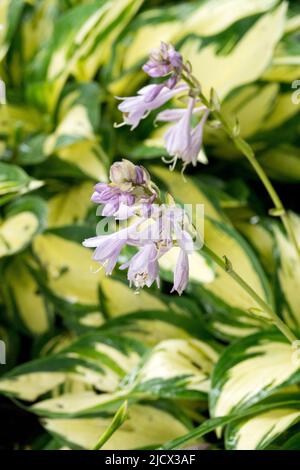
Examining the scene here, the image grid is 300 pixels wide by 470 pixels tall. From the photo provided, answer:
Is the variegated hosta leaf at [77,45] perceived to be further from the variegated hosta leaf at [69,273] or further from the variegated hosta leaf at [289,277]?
the variegated hosta leaf at [289,277]

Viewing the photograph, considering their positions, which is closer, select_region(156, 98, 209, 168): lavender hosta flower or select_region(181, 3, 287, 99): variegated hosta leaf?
select_region(156, 98, 209, 168): lavender hosta flower

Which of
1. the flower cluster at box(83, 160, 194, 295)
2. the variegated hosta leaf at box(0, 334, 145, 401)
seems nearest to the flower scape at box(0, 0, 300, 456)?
the variegated hosta leaf at box(0, 334, 145, 401)

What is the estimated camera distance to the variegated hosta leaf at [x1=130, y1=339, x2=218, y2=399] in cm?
75

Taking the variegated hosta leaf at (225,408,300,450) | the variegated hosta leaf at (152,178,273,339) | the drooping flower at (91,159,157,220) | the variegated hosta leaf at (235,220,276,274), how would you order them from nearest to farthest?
the drooping flower at (91,159,157,220) → the variegated hosta leaf at (225,408,300,450) → the variegated hosta leaf at (152,178,273,339) → the variegated hosta leaf at (235,220,276,274)

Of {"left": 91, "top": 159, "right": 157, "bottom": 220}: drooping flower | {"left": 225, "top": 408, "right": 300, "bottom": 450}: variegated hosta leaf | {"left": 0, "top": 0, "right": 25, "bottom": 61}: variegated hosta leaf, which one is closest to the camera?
{"left": 91, "top": 159, "right": 157, "bottom": 220}: drooping flower

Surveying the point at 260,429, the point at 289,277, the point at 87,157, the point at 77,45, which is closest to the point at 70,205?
the point at 87,157

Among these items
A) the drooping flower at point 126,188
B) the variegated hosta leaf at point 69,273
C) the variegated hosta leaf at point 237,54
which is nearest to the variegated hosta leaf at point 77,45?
the variegated hosta leaf at point 237,54

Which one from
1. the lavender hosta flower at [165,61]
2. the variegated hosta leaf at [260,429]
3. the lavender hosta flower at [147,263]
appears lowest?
the variegated hosta leaf at [260,429]

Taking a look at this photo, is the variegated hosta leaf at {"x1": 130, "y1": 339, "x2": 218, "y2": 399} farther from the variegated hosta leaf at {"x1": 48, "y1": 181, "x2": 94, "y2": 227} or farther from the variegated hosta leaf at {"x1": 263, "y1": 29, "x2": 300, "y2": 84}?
the variegated hosta leaf at {"x1": 263, "y1": 29, "x2": 300, "y2": 84}

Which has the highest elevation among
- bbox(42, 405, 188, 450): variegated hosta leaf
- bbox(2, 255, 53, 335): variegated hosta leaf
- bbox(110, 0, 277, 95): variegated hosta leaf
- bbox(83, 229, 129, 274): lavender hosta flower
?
bbox(110, 0, 277, 95): variegated hosta leaf

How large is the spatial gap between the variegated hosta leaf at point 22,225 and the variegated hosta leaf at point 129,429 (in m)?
0.20

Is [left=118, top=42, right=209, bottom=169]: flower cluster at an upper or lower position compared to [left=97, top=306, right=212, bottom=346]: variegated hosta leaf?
upper

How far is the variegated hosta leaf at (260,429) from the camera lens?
2.22 feet
